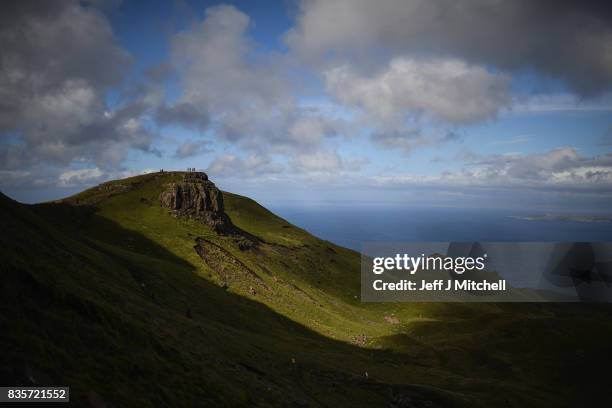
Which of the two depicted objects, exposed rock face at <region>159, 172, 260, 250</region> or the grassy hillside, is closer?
the grassy hillside

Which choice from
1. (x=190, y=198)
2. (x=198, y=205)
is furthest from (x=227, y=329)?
(x=190, y=198)

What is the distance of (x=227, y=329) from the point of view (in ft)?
148

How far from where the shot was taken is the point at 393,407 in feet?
108

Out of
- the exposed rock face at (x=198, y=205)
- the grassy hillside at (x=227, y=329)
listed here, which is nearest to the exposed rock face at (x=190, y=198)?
the exposed rock face at (x=198, y=205)

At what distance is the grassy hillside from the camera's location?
1805 cm

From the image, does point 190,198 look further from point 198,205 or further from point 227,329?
point 227,329

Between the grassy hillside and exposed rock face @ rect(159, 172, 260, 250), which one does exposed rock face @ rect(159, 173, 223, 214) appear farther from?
the grassy hillside

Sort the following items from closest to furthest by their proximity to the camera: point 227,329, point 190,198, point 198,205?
point 227,329, point 198,205, point 190,198

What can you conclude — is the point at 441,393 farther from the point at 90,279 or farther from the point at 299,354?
the point at 90,279

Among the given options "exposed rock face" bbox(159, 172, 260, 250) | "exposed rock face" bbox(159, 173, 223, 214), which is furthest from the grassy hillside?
"exposed rock face" bbox(159, 173, 223, 214)

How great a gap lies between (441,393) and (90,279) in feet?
117

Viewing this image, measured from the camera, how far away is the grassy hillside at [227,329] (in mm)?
18047

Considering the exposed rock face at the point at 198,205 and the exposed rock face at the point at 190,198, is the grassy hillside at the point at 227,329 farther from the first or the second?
the exposed rock face at the point at 190,198

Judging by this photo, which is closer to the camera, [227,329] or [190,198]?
[227,329]
